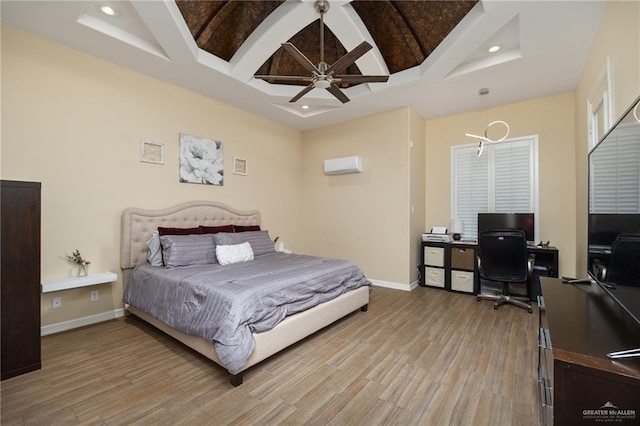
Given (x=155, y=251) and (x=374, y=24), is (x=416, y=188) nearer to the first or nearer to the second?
(x=374, y=24)

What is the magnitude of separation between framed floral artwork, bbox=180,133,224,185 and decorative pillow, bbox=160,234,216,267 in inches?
39.3

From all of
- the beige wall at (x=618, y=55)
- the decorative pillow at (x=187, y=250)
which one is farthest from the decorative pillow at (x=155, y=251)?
the beige wall at (x=618, y=55)

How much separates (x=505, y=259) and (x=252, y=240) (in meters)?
3.30

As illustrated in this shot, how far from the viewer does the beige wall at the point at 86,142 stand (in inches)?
103

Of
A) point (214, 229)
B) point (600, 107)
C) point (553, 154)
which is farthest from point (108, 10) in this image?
point (553, 154)

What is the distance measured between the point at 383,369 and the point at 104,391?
6.67ft

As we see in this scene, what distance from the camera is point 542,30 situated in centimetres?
255

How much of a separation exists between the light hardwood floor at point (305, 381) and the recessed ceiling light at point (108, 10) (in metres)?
3.08

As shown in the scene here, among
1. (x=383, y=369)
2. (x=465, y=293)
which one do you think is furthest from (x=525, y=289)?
(x=383, y=369)

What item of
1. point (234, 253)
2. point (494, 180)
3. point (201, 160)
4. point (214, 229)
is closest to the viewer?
point (234, 253)

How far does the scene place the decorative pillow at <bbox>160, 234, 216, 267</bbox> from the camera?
303 centimetres

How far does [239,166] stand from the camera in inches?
177

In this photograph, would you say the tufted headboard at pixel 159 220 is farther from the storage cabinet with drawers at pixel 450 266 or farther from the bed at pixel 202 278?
the storage cabinet with drawers at pixel 450 266

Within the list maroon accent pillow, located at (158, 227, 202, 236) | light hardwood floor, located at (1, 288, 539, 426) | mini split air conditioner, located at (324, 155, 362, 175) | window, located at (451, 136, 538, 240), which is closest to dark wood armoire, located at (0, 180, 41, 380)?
light hardwood floor, located at (1, 288, 539, 426)
